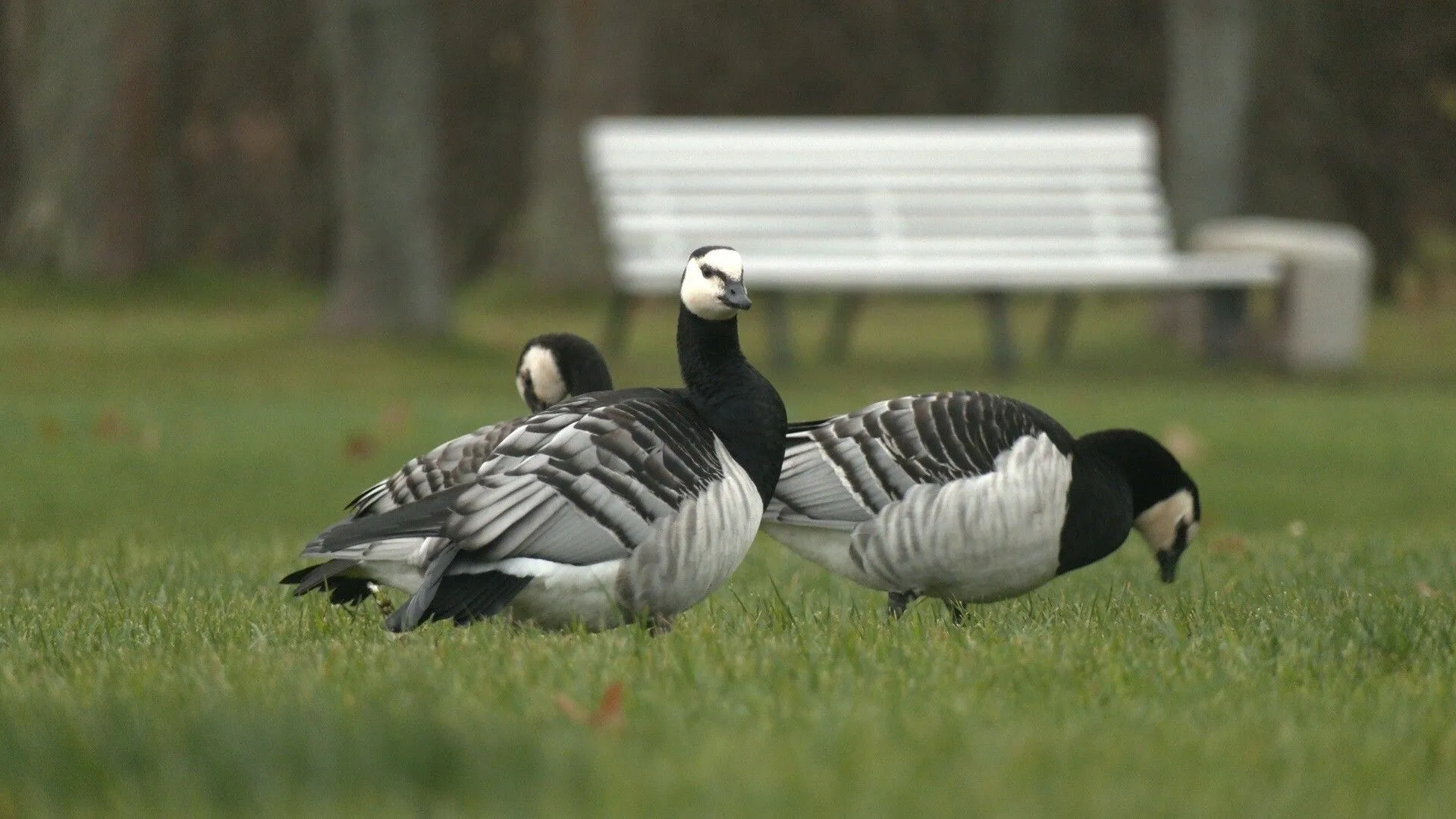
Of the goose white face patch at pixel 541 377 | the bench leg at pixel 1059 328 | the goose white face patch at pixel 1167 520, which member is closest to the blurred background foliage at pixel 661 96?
the bench leg at pixel 1059 328

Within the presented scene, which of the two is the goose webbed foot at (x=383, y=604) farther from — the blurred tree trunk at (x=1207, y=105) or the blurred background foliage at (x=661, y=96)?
the blurred background foliage at (x=661, y=96)

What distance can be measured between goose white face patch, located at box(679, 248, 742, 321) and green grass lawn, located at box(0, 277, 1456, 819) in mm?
754

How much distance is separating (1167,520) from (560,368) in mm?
1866

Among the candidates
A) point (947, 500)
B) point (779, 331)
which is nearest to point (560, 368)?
point (947, 500)

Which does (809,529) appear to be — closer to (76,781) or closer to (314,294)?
(76,781)

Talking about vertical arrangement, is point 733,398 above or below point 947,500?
above

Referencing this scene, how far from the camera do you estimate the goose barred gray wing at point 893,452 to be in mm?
5137

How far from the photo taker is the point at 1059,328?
Answer: 15367 mm

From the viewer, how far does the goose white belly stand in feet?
16.6

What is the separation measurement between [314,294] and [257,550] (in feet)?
44.4

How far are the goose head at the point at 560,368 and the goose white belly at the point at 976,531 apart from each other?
1.01 metres

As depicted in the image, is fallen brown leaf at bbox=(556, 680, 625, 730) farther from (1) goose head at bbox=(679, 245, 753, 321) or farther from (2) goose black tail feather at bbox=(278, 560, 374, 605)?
(1) goose head at bbox=(679, 245, 753, 321)

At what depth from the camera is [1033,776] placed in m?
2.98

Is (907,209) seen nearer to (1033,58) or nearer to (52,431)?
(1033,58)
